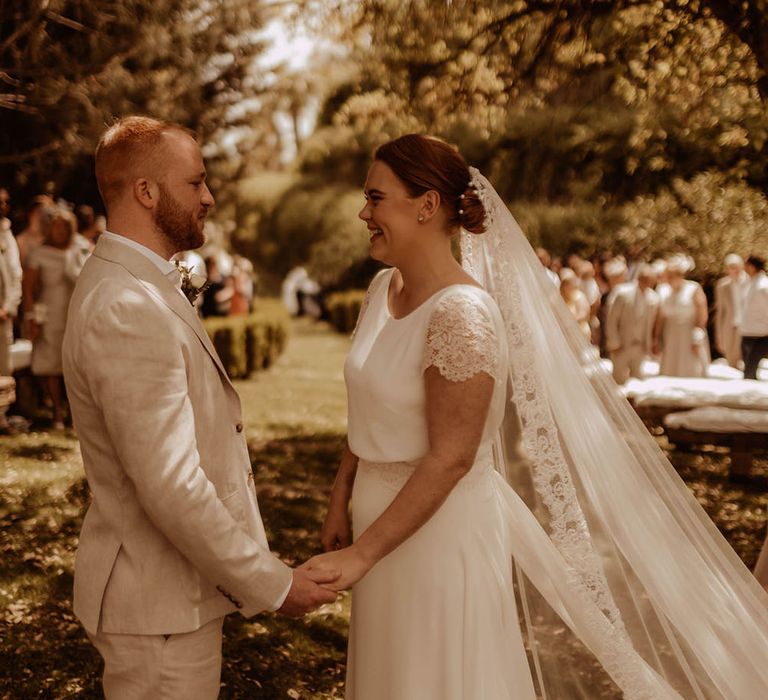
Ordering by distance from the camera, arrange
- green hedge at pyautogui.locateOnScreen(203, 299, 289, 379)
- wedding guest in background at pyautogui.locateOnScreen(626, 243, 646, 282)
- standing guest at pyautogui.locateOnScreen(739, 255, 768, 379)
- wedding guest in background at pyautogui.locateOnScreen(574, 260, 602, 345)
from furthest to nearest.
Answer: wedding guest in background at pyautogui.locateOnScreen(626, 243, 646, 282) → wedding guest in background at pyautogui.locateOnScreen(574, 260, 602, 345) → green hedge at pyautogui.locateOnScreen(203, 299, 289, 379) → standing guest at pyautogui.locateOnScreen(739, 255, 768, 379)

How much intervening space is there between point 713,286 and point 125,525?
66.3 feet

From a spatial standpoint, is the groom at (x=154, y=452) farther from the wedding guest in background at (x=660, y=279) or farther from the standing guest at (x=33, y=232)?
the wedding guest in background at (x=660, y=279)

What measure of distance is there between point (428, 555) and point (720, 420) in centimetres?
783

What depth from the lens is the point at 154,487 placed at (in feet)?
7.58

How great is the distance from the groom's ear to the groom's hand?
1.11 metres

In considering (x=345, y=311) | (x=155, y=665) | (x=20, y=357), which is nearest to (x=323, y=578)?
(x=155, y=665)

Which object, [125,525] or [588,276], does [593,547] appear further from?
[588,276]

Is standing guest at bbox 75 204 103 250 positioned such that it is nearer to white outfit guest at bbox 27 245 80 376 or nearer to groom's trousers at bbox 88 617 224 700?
white outfit guest at bbox 27 245 80 376

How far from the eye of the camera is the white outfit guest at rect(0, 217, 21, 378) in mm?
8820

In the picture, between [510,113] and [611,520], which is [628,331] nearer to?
[510,113]

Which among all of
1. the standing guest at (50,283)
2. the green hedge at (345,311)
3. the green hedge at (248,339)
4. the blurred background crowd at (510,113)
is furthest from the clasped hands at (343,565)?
the green hedge at (345,311)

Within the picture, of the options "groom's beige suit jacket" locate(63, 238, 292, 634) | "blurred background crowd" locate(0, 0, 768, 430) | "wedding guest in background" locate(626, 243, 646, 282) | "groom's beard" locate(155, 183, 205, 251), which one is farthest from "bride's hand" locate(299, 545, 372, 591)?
"wedding guest in background" locate(626, 243, 646, 282)

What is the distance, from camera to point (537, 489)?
124 inches

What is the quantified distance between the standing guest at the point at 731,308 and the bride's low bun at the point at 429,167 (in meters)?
13.0
